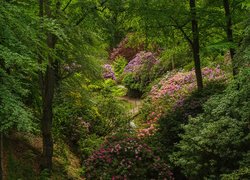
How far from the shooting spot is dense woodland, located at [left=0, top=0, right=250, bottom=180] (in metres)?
6.75

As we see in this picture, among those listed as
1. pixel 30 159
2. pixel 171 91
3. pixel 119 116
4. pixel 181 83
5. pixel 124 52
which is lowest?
pixel 30 159

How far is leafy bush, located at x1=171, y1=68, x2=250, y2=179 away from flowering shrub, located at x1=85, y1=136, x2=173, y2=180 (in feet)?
4.14

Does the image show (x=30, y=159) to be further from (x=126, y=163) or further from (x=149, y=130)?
(x=149, y=130)

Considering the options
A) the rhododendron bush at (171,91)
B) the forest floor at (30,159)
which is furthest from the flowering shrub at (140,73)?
the forest floor at (30,159)

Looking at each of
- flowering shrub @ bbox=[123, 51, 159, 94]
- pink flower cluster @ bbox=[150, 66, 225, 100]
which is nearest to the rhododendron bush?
A: pink flower cluster @ bbox=[150, 66, 225, 100]

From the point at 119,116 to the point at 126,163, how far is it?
5.05 m

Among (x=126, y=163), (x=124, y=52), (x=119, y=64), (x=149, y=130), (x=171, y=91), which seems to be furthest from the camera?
(x=124, y=52)

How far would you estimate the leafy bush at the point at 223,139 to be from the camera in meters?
7.33

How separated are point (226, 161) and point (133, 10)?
5.46m

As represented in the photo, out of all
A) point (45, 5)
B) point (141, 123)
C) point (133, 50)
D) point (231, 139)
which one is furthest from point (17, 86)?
point (133, 50)

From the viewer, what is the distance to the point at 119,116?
14383 mm

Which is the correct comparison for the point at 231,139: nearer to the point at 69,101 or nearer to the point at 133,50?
the point at 69,101

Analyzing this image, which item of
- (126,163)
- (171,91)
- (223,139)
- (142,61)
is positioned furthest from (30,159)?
(142,61)

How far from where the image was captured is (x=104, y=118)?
14.2m
